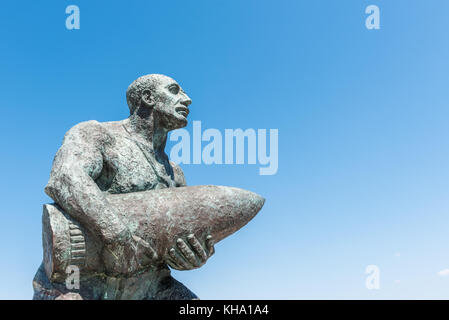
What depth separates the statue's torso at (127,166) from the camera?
248 inches

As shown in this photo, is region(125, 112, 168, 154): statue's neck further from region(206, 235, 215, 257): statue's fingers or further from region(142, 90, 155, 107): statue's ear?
region(206, 235, 215, 257): statue's fingers

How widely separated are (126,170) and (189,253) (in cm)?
124

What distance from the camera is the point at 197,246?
Result: 601cm

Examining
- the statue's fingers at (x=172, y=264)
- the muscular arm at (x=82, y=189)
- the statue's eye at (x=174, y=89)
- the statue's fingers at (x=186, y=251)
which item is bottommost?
the statue's fingers at (x=172, y=264)

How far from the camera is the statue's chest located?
Result: 630cm

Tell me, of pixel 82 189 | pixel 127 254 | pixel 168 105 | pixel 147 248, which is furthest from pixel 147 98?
pixel 127 254

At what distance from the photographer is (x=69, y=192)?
5.55 meters

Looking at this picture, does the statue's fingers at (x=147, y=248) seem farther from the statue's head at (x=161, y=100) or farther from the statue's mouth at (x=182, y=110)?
the statue's mouth at (x=182, y=110)

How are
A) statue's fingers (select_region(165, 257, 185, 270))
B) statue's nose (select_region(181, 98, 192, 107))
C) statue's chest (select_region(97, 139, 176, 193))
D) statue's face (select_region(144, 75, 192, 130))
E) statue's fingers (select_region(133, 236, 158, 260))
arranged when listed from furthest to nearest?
statue's nose (select_region(181, 98, 192, 107)) → statue's face (select_region(144, 75, 192, 130)) → statue's chest (select_region(97, 139, 176, 193)) → statue's fingers (select_region(165, 257, 185, 270)) → statue's fingers (select_region(133, 236, 158, 260))

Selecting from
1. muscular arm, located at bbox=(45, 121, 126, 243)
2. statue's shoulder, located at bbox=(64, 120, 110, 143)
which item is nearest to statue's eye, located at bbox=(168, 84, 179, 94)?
statue's shoulder, located at bbox=(64, 120, 110, 143)

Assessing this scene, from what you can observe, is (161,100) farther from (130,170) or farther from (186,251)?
(186,251)

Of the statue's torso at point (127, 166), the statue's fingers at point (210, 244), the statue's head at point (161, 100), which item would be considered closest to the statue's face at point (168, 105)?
the statue's head at point (161, 100)

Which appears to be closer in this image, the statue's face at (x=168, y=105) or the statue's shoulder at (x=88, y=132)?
the statue's shoulder at (x=88, y=132)
